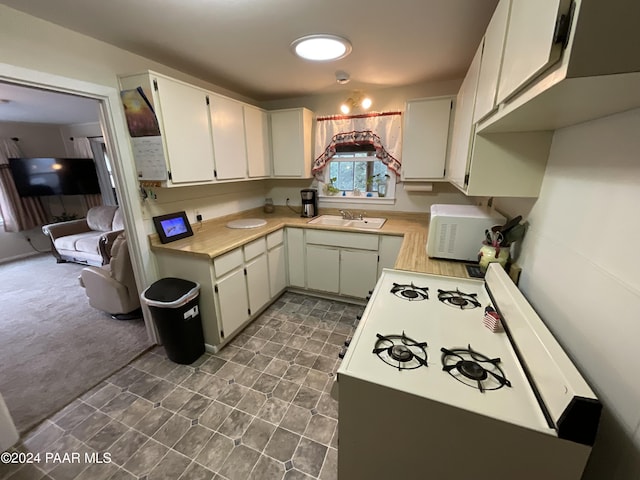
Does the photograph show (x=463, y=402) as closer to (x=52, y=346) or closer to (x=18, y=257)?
(x=52, y=346)

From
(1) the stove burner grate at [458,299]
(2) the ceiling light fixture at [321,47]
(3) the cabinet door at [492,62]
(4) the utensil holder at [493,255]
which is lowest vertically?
(1) the stove burner grate at [458,299]

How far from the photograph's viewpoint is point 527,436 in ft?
2.27

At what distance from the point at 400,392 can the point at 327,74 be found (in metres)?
2.54

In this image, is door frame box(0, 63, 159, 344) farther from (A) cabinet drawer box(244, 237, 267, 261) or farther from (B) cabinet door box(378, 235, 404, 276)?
(B) cabinet door box(378, 235, 404, 276)

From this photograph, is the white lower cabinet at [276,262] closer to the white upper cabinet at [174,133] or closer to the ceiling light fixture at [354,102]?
the white upper cabinet at [174,133]

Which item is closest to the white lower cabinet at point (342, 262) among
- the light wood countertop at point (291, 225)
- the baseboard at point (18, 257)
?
the light wood countertop at point (291, 225)

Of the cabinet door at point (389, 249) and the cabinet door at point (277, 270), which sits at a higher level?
the cabinet door at point (389, 249)

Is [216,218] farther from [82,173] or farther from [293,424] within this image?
[82,173]

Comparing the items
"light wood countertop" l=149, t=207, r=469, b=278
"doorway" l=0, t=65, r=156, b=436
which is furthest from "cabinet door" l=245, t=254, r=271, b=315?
"doorway" l=0, t=65, r=156, b=436

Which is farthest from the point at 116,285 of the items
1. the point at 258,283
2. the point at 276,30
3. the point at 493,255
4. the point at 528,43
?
the point at 528,43

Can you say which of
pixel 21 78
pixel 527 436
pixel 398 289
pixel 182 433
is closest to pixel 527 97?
pixel 527 436

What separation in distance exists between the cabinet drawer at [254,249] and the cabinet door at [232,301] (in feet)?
0.52

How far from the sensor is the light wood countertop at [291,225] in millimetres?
1833

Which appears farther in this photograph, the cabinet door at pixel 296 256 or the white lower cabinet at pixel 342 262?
the cabinet door at pixel 296 256
